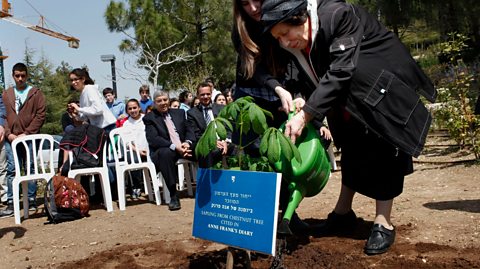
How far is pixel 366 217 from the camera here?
4.23 metres

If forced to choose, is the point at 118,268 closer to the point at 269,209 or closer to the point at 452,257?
the point at 269,209

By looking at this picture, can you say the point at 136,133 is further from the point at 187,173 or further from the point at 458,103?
the point at 458,103

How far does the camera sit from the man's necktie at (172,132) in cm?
673

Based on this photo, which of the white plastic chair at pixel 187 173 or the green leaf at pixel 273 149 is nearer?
the green leaf at pixel 273 149

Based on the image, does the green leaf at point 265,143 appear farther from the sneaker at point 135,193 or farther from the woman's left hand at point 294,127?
the sneaker at point 135,193

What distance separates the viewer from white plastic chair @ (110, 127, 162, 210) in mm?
6410

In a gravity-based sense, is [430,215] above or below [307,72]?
below

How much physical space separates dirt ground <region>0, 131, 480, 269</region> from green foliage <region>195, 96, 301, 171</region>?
0.72 metres

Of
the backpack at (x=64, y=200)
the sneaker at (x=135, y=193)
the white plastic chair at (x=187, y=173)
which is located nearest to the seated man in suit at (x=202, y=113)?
the white plastic chair at (x=187, y=173)

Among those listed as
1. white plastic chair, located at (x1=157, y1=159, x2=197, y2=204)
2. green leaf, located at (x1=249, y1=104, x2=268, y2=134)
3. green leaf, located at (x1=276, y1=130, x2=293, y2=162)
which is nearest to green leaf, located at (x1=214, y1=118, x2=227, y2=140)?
green leaf, located at (x1=249, y1=104, x2=268, y2=134)

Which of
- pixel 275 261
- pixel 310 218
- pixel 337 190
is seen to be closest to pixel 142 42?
pixel 337 190

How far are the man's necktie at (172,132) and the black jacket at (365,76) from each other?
378 centimetres

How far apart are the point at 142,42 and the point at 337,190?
Answer: 1692 cm

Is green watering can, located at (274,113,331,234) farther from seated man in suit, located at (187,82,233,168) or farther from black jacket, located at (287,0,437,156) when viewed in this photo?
seated man in suit, located at (187,82,233,168)
